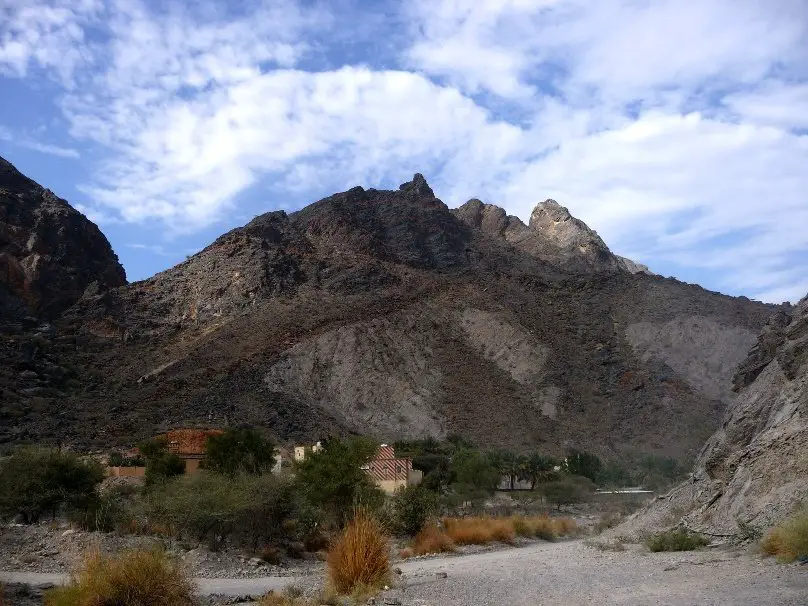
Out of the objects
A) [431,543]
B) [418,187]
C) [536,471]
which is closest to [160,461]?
[431,543]

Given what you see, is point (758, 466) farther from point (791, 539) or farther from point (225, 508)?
point (225, 508)

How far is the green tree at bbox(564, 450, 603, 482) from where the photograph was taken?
232 feet

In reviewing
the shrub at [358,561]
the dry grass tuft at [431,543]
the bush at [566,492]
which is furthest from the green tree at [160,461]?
the shrub at [358,561]

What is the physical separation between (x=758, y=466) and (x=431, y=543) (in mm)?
16419

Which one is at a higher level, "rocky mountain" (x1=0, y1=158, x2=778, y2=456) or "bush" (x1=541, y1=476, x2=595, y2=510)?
"rocky mountain" (x1=0, y1=158, x2=778, y2=456)

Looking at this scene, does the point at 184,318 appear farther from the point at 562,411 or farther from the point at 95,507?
the point at 95,507

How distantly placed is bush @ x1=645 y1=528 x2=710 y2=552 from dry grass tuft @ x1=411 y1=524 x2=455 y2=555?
12711 mm

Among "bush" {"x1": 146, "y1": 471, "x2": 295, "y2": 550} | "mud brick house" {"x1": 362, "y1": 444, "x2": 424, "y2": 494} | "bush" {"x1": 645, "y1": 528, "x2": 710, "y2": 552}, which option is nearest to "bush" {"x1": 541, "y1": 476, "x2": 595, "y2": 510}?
"mud brick house" {"x1": 362, "y1": 444, "x2": 424, "y2": 494}

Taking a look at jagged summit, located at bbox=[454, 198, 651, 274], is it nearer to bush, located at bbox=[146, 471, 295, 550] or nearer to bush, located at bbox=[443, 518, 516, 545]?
bush, located at bbox=[443, 518, 516, 545]

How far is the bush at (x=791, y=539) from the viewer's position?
548 inches

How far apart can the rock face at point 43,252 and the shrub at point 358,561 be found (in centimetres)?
9002

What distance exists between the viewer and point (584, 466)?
71375 mm

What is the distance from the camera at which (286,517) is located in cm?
3203

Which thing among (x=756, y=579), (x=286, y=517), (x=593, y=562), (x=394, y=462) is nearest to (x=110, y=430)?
(x=394, y=462)
